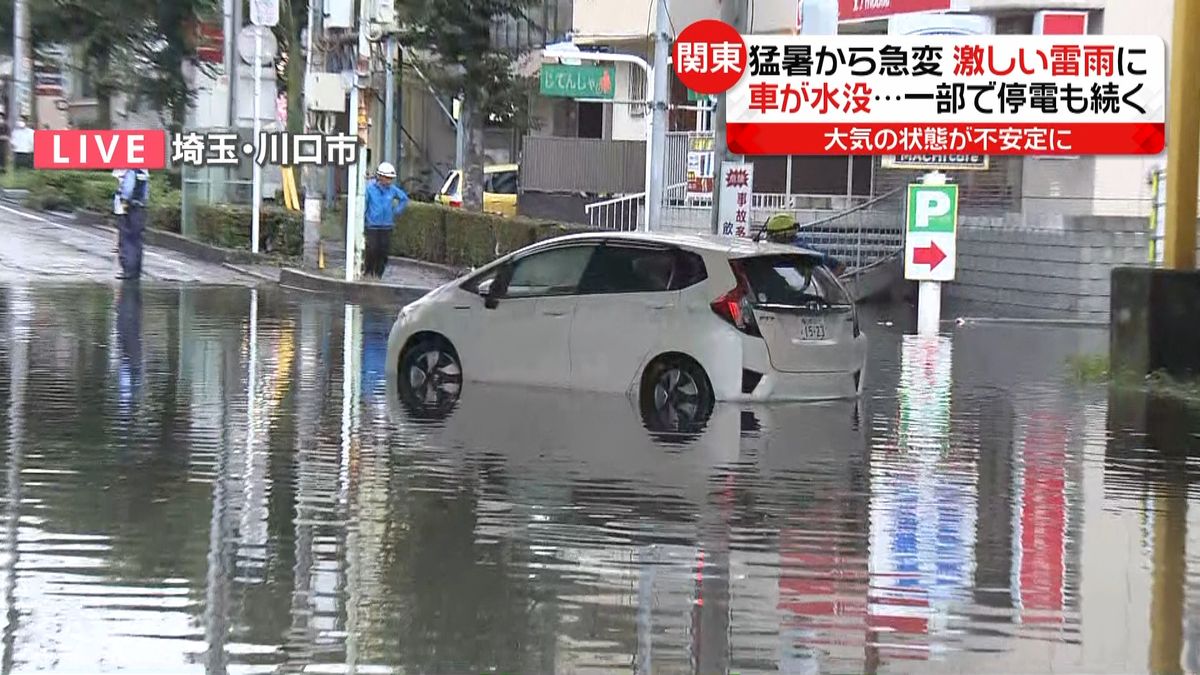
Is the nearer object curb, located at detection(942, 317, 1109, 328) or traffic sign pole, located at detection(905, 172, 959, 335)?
traffic sign pole, located at detection(905, 172, 959, 335)

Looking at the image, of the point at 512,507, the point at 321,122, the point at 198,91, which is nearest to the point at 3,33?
the point at 198,91

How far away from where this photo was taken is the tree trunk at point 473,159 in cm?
4050

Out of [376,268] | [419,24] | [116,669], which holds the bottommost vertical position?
[116,669]

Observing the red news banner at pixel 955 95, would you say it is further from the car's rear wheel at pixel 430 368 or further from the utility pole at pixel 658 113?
the car's rear wheel at pixel 430 368

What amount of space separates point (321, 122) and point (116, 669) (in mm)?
25265

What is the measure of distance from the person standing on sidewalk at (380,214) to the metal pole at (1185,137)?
13.9 meters

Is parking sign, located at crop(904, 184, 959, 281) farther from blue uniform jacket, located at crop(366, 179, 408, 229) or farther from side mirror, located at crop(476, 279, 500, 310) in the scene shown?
side mirror, located at crop(476, 279, 500, 310)

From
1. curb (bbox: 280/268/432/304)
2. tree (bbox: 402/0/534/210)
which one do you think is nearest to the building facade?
tree (bbox: 402/0/534/210)

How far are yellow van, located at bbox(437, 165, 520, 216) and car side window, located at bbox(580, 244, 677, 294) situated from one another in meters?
27.5

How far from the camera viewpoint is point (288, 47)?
40.8m

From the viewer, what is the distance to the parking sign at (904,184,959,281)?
2484cm

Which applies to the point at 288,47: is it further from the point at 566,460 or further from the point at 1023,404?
the point at 566,460

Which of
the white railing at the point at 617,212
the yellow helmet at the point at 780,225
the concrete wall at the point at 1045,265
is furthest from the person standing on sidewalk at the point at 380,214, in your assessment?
the concrete wall at the point at 1045,265

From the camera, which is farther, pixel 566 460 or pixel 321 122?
pixel 321 122
